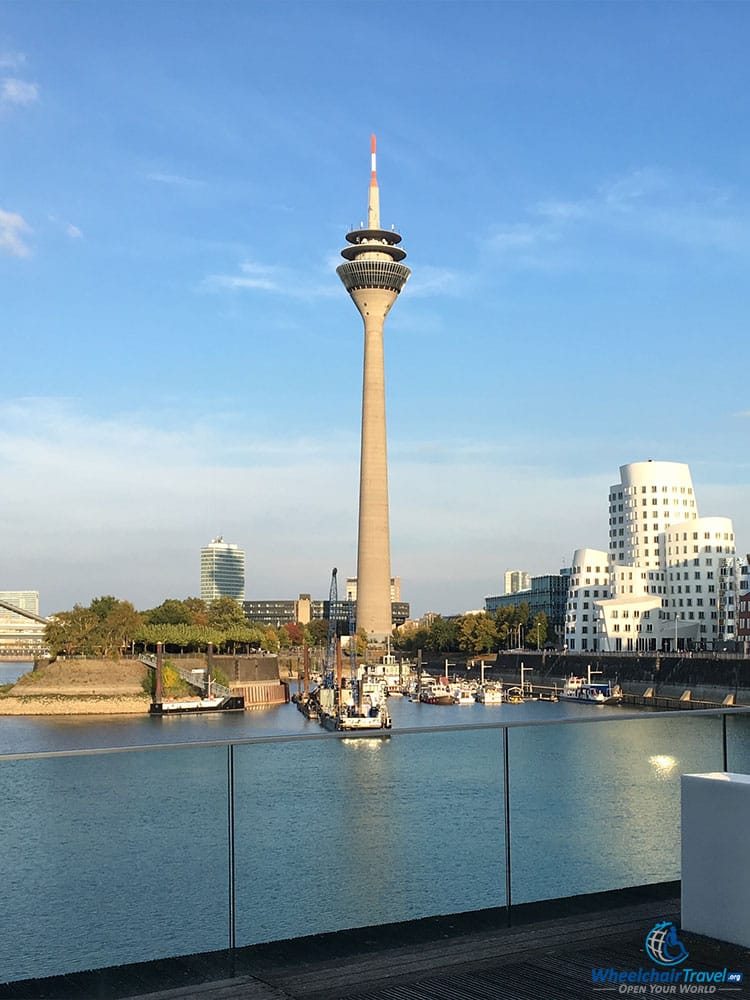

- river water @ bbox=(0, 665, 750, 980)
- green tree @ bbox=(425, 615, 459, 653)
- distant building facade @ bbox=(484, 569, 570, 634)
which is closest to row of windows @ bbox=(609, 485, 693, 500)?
distant building facade @ bbox=(484, 569, 570, 634)

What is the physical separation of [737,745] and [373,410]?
130543 mm

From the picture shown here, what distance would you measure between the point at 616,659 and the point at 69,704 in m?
44.8

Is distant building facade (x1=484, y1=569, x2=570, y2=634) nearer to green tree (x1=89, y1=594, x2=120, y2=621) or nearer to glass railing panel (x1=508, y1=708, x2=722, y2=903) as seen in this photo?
green tree (x1=89, y1=594, x2=120, y2=621)

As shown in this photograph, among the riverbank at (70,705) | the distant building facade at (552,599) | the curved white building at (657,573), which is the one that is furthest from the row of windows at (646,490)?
the riverbank at (70,705)

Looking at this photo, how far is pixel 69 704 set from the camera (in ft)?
271

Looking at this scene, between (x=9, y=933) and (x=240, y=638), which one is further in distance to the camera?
(x=240, y=638)

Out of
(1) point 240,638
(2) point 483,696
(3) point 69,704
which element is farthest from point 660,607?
(3) point 69,704

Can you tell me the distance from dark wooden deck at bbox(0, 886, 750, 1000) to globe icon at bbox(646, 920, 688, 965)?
7cm

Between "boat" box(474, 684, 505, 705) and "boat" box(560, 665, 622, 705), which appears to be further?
"boat" box(474, 684, 505, 705)

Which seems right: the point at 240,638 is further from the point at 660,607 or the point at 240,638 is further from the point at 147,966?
the point at 147,966

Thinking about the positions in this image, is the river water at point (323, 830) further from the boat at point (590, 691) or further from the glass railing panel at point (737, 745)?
the boat at point (590, 691)

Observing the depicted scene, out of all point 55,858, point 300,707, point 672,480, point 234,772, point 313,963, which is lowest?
point 300,707

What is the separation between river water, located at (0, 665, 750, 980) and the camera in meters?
6.25

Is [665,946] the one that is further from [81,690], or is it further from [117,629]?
[117,629]
